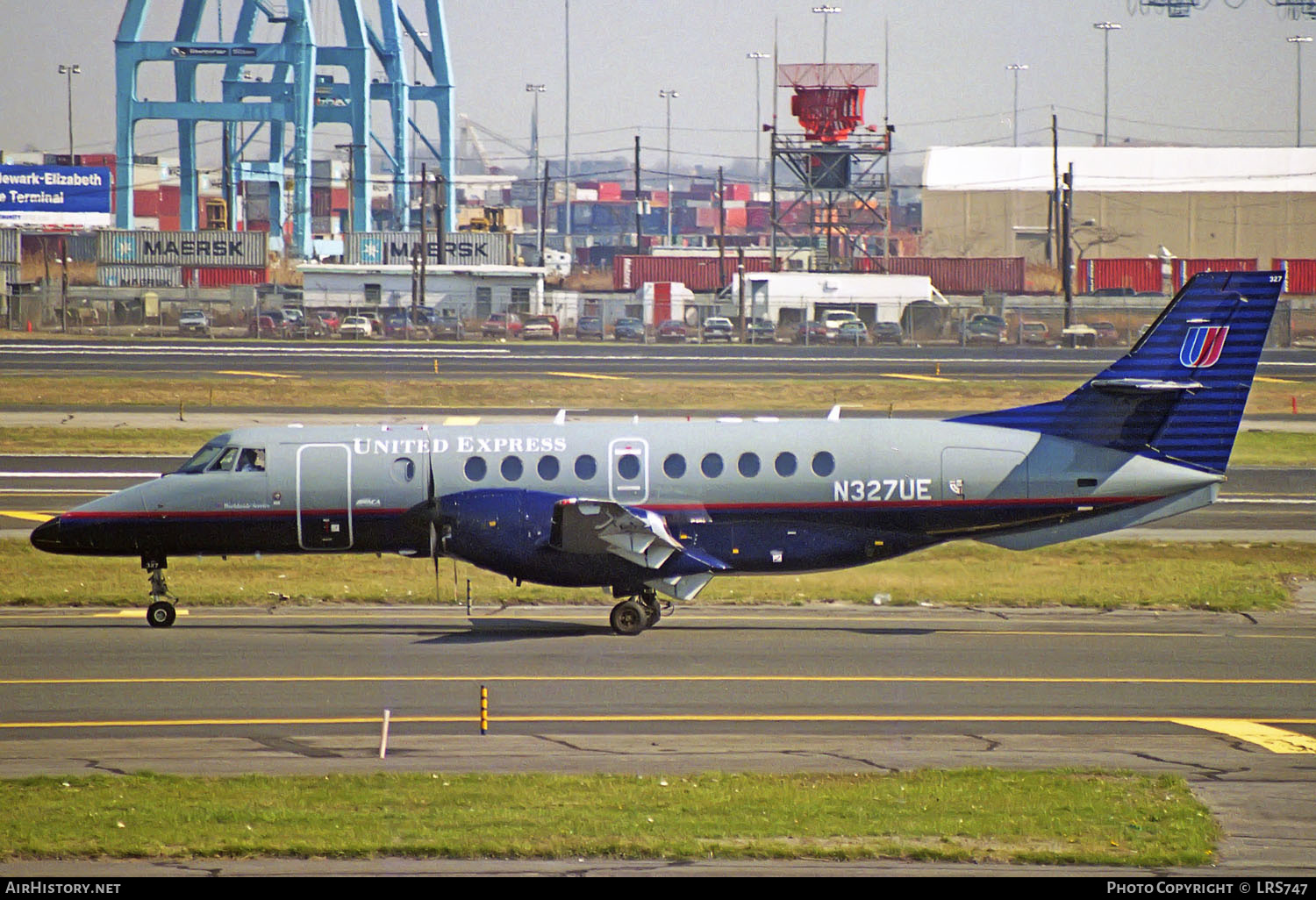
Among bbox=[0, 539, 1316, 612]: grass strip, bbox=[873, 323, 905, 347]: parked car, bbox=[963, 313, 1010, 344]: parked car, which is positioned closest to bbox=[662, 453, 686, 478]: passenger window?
bbox=[0, 539, 1316, 612]: grass strip

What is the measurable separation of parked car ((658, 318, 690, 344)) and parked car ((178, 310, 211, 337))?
89.6 ft

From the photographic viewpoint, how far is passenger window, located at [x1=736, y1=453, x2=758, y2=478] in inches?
872

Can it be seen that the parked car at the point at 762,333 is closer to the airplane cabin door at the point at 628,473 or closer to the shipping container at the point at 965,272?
the shipping container at the point at 965,272

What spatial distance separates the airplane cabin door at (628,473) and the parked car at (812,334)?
59.3 m

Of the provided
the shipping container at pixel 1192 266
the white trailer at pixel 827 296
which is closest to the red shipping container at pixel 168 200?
the white trailer at pixel 827 296

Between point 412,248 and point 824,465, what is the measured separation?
97026 millimetres

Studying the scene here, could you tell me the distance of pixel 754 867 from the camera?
1127 cm

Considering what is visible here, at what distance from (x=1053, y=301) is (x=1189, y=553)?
7030 cm

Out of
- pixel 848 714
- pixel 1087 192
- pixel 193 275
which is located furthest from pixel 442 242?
pixel 848 714

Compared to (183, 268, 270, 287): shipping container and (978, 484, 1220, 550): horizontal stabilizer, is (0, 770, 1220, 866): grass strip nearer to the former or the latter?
(978, 484, 1220, 550): horizontal stabilizer

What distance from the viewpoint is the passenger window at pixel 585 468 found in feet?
72.9

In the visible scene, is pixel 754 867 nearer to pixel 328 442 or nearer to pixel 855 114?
pixel 328 442

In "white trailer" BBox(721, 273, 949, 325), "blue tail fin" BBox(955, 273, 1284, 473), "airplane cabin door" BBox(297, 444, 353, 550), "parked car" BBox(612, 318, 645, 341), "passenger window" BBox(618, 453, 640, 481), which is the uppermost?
"white trailer" BBox(721, 273, 949, 325)

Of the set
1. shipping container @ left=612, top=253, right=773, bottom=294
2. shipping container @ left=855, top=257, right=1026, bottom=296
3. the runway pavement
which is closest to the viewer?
the runway pavement
